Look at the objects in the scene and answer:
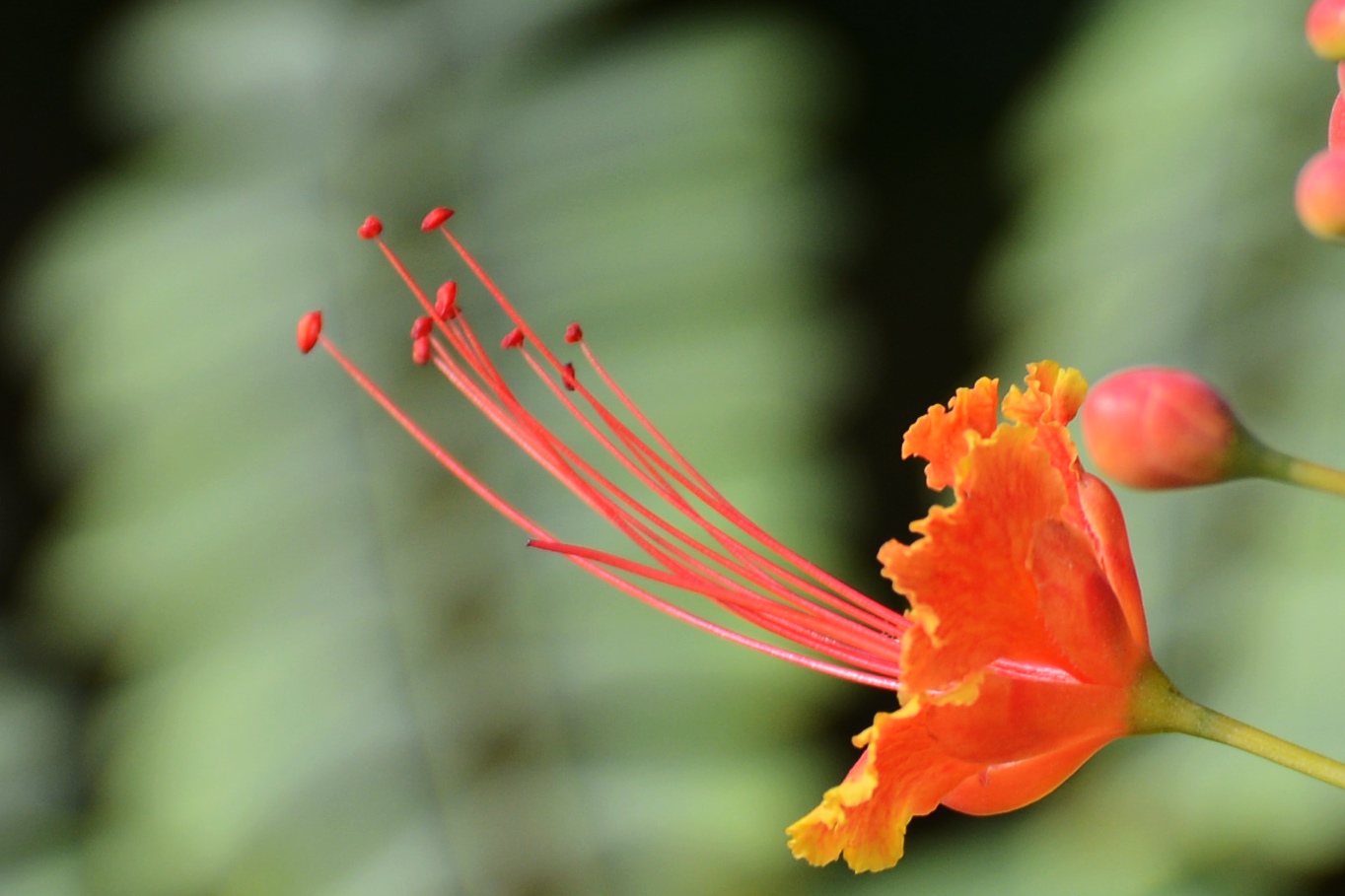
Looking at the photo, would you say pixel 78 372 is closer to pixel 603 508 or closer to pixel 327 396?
pixel 327 396

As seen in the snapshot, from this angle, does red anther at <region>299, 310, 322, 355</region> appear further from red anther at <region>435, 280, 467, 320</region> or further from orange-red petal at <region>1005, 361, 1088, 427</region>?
orange-red petal at <region>1005, 361, 1088, 427</region>

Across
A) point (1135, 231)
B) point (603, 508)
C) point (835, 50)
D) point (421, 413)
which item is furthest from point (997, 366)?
point (603, 508)

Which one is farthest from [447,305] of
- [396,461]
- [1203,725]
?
[396,461]

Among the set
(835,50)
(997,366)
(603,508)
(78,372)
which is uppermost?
(835,50)

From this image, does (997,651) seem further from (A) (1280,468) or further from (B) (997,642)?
(A) (1280,468)

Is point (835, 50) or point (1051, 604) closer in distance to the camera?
point (1051, 604)

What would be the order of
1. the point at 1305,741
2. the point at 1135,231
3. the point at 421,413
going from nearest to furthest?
the point at 1305,741, the point at 1135,231, the point at 421,413
